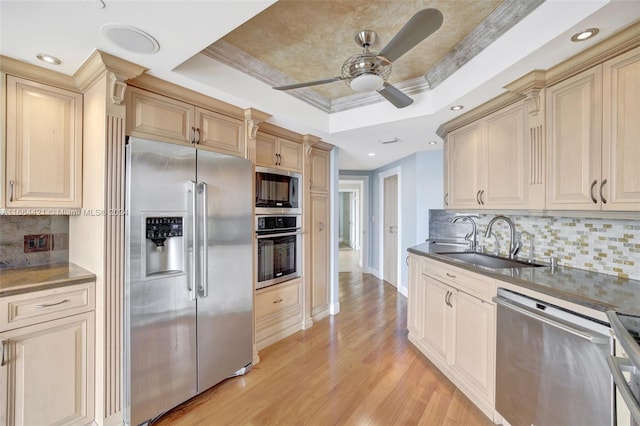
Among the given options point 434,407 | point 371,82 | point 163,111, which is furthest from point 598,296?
point 163,111

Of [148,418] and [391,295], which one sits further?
[391,295]

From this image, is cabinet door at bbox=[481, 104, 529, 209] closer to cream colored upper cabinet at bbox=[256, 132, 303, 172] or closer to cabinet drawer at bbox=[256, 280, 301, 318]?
cream colored upper cabinet at bbox=[256, 132, 303, 172]

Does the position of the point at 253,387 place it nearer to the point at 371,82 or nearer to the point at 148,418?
the point at 148,418

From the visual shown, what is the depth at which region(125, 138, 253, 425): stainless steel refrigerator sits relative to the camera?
1.72 m

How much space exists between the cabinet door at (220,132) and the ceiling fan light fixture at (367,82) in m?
1.18

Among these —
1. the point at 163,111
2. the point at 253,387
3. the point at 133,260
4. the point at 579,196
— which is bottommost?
the point at 253,387

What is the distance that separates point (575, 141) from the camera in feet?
5.56

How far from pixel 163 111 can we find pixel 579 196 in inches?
111

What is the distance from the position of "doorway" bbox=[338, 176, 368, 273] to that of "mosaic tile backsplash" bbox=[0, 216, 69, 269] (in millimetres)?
4521

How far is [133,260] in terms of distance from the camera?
170 centimetres

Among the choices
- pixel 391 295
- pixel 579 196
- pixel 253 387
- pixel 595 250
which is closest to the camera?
pixel 579 196

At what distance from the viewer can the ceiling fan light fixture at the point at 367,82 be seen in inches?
66.1

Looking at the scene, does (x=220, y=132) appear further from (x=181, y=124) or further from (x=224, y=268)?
(x=224, y=268)

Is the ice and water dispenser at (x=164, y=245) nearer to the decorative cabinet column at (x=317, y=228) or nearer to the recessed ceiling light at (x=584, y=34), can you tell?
the decorative cabinet column at (x=317, y=228)
